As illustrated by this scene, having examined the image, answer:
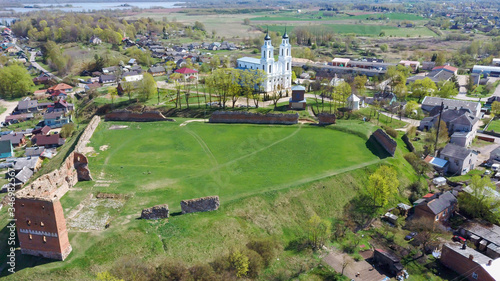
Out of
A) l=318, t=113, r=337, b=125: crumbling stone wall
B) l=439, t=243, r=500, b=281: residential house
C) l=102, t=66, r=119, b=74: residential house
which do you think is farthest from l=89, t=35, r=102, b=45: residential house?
l=439, t=243, r=500, b=281: residential house

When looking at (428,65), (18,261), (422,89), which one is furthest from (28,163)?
(428,65)

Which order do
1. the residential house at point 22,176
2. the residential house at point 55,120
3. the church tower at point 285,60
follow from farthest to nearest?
1. the church tower at point 285,60
2. the residential house at point 55,120
3. the residential house at point 22,176

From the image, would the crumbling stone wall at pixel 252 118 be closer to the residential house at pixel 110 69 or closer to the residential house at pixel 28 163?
the residential house at pixel 28 163

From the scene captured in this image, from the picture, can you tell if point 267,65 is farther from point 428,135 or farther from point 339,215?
point 339,215

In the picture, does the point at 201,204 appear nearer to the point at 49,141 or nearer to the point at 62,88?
the point at 49,141

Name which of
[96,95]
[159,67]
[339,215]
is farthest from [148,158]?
[159,67]

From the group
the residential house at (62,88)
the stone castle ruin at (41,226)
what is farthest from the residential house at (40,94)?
the stone castle ruin at (41,226)

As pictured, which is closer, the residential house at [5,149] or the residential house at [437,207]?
the residential house at [437,207]
